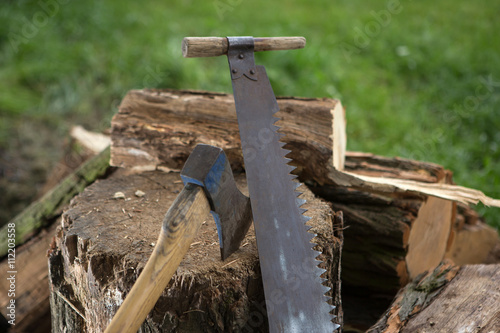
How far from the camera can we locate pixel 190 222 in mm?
1590

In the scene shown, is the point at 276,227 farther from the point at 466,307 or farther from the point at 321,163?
the point at 466,307

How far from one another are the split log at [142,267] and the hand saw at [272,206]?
0.37ft

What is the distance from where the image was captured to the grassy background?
4.41m

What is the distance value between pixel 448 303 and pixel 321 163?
36.2 inches

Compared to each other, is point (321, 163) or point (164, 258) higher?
point (321, 163)

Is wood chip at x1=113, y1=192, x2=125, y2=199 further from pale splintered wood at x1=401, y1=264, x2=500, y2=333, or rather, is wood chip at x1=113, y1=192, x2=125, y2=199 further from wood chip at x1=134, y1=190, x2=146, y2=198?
pale splintered wood at x1=401, y1=264, x2=500, y2=333

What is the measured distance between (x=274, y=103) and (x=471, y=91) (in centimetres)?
400

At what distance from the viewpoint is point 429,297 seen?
6.91 feet

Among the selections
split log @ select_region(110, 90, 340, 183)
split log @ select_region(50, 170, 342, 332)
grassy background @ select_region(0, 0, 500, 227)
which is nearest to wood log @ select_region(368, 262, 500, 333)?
split log @ select_region(50, 170, 342, 332)

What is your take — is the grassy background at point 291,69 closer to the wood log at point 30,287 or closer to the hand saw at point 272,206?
the wood log at point 30,287

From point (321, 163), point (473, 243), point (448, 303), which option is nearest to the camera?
point (448, 303)

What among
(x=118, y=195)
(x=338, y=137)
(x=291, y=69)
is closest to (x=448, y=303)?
(x=338, y=137)

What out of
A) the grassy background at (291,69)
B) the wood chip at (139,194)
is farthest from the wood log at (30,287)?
the grassy background at (291,69)

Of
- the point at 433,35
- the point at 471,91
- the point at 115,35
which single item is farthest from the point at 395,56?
the point at 115,35
